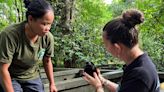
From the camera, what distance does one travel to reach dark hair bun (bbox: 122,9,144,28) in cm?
194

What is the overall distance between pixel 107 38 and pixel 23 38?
1050 mm

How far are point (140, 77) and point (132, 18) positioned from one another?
1.27ft

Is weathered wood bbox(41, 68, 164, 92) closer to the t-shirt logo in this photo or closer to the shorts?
the shorts

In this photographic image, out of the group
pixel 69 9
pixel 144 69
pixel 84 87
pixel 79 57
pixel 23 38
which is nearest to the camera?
pixel 144 69

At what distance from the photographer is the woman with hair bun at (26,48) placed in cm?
266

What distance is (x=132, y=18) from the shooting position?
1983 millimetres

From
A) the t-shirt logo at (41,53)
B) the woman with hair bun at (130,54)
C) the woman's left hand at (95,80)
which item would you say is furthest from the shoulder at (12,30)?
the woman with hair bun at (130,54)

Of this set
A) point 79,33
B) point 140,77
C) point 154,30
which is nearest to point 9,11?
point 79,33

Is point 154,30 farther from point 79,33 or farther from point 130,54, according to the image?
point 130,54

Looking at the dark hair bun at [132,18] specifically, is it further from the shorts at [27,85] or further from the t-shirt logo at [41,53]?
the shorts at [27,85]

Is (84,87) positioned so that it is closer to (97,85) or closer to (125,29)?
(97,85)

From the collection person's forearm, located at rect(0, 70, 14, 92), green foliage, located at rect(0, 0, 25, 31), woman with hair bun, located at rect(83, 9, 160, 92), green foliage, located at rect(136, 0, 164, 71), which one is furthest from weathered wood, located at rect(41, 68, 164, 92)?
green foliage, located at rect(0, 0, 25, 31)

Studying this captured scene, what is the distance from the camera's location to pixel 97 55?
25.4ft

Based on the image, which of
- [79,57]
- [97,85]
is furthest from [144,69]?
[79,57]
